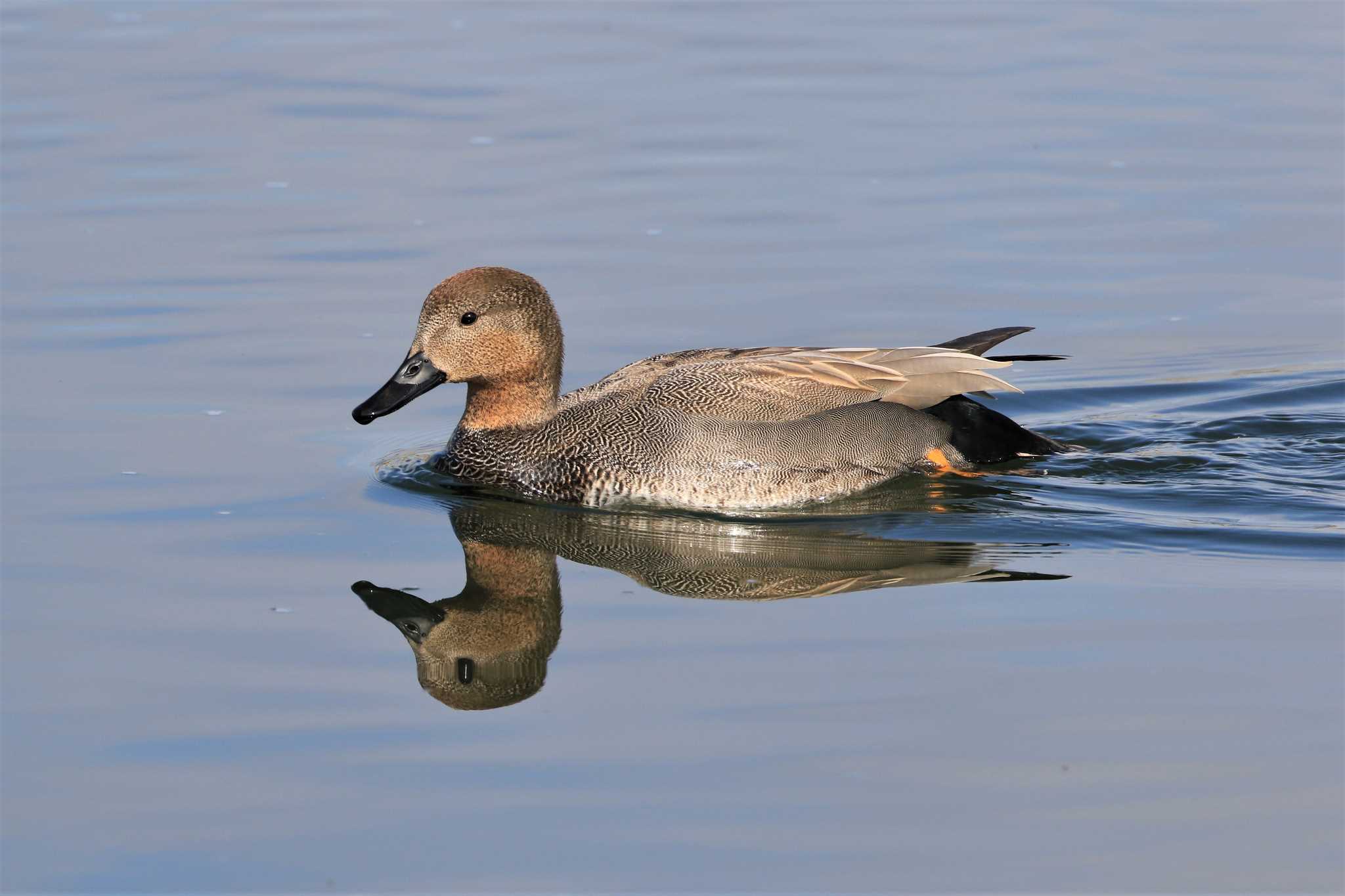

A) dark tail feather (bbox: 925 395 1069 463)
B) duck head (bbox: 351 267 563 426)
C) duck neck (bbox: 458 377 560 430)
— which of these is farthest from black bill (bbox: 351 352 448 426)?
dark tail feather (bbox: 925 395 1069 463)

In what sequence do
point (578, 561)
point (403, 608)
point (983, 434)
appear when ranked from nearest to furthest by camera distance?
point (403, 608), point (578, 561), point (983, 434)

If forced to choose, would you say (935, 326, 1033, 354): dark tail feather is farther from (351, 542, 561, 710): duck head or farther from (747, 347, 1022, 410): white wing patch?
(351, 542, 561, 710): duck head

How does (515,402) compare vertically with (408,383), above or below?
below

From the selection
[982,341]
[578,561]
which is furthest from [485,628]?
[982,341]

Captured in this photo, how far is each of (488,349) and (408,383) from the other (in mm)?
423

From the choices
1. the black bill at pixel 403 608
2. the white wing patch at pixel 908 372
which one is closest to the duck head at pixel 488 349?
the white wing patch at pixel 908 372

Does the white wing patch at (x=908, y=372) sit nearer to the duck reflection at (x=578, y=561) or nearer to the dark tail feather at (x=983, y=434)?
the dark tail feather at (x=983, y=434)

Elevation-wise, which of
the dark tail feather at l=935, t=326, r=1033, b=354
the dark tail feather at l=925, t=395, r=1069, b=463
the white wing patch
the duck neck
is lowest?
the dark tail feather at l=925, t=395, r=1069, b=463

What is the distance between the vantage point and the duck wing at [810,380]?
8.94 metres

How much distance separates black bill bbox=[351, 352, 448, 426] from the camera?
9016 mm

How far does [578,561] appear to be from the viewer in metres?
8.07

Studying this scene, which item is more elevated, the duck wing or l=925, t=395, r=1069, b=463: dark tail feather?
the duck wing

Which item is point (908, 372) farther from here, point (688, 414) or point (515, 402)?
point (515, 402)

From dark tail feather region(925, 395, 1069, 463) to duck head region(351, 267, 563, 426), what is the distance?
6.43ft
